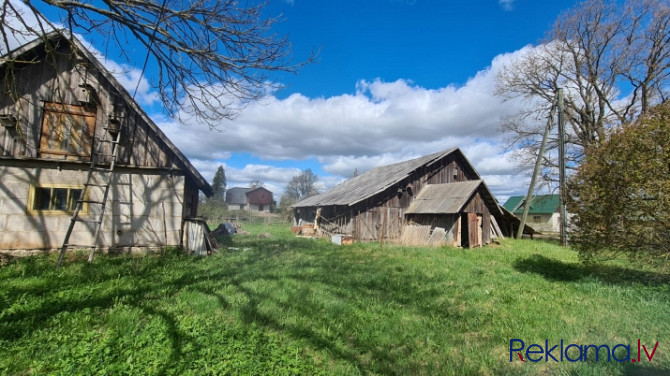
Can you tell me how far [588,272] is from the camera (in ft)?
30.9

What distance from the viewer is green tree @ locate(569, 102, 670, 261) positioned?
723 cm

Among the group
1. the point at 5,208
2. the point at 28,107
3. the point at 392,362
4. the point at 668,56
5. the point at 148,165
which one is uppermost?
the point at 668,56

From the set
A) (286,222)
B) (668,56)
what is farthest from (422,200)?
(286,222)

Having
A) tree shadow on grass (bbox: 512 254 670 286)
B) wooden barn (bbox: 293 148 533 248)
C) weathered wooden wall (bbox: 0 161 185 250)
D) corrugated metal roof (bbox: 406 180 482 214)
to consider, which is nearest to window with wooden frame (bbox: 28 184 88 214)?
weathered wooden wall (bbox: 0 161 185 250)

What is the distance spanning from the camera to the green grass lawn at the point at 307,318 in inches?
158

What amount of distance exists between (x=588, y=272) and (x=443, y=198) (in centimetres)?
951

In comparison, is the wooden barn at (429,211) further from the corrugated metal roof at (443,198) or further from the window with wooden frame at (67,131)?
the window with wooden frame at (67,131)

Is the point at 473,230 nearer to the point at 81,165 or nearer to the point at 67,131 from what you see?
the point at 81,165

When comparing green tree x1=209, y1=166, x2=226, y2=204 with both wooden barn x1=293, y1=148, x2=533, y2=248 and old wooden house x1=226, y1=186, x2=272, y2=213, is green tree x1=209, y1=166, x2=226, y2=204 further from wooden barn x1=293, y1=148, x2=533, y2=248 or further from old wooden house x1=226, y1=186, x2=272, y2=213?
wooden barn x1=293, y1=148, x2=533, y2=248

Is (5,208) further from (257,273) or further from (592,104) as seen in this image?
(592,104)

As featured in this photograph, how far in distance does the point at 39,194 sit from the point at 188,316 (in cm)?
818

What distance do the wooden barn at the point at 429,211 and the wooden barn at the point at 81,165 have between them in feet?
34.5

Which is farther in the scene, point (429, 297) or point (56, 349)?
point (429, 297)

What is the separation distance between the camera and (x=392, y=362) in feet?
14.1
